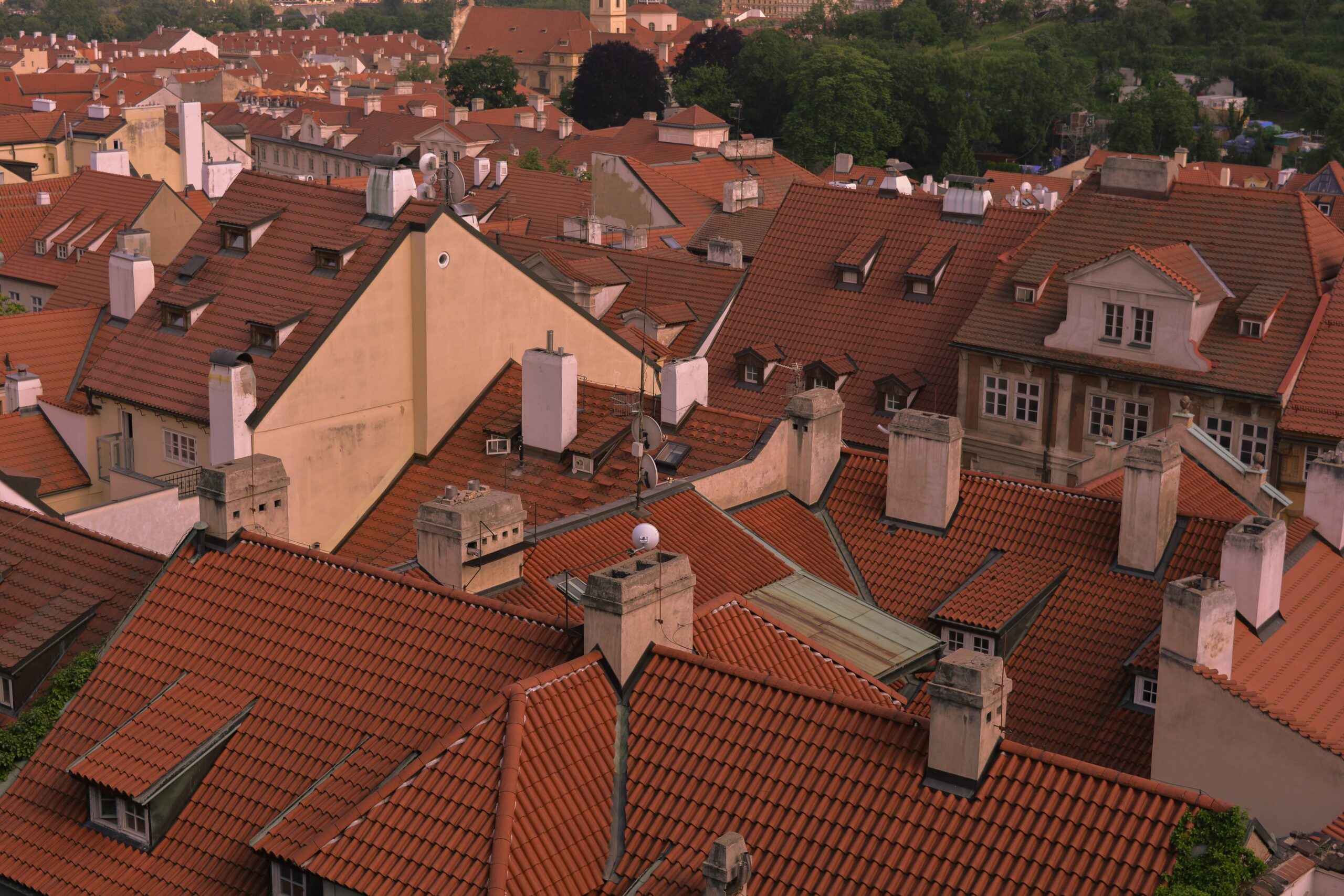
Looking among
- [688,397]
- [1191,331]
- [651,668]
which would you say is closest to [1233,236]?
[1191,331]

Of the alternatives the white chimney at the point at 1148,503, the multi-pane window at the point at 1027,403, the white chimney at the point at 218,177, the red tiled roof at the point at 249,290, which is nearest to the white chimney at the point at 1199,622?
the white chimney at the point at 1148,503

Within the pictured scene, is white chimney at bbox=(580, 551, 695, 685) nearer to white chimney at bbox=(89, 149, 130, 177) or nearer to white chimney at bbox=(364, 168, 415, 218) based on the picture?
white chimney at bbox=(364, 168, 415, 218)

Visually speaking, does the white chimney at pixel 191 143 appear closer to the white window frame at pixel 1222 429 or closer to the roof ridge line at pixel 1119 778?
the white window frame at pixel 1222 429

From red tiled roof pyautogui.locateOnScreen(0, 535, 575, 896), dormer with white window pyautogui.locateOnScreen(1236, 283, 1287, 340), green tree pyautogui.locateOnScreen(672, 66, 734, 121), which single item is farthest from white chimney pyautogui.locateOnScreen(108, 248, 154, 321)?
green tree pyautogui.locateOnScreen(672, 66, 734, 121)

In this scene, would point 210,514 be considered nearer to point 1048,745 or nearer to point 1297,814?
point 1048,745

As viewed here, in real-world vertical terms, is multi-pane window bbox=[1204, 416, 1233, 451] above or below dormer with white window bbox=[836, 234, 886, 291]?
below

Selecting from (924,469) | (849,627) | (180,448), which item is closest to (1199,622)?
(849,627)
